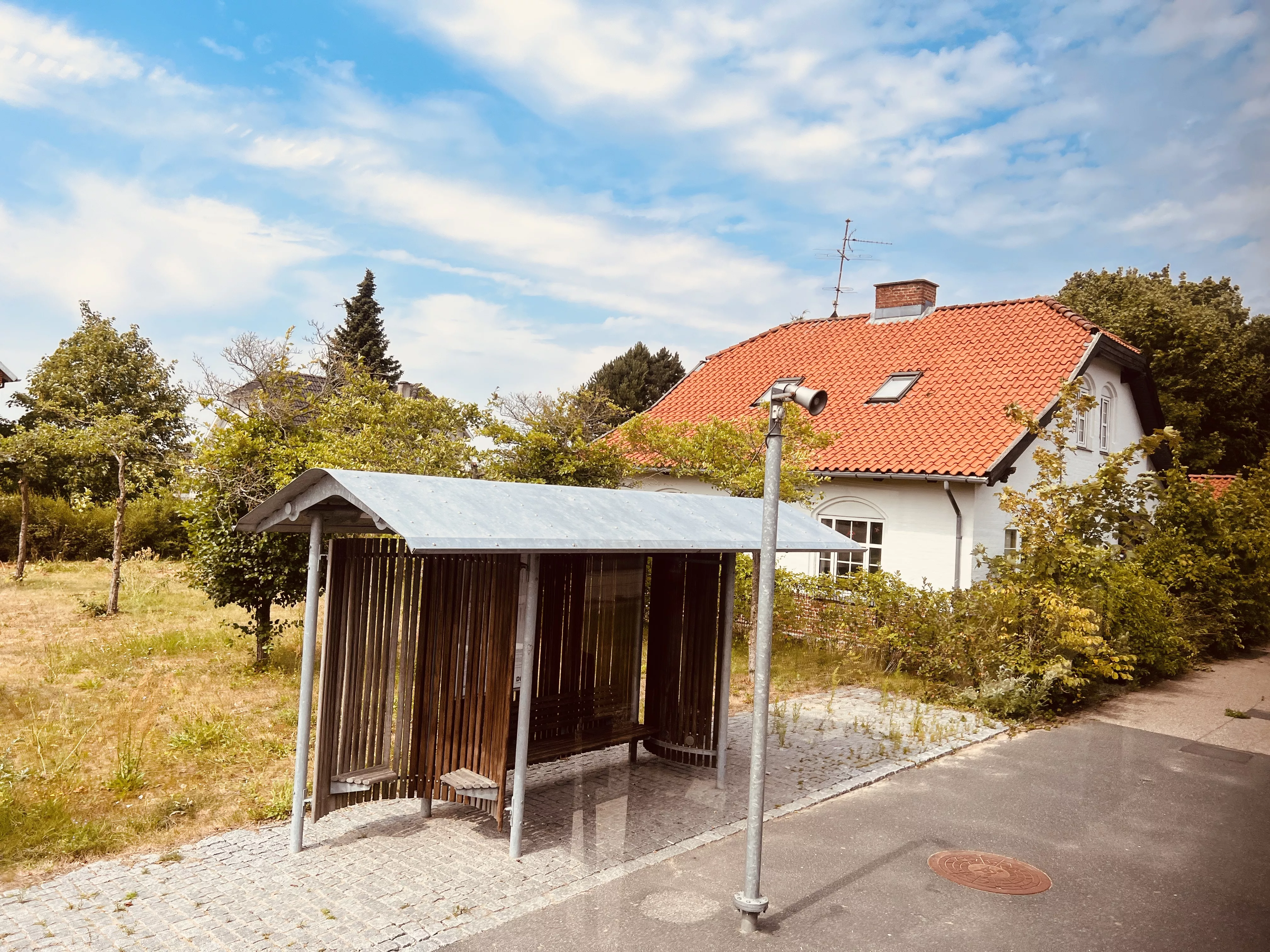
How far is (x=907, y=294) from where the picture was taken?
2111 cm

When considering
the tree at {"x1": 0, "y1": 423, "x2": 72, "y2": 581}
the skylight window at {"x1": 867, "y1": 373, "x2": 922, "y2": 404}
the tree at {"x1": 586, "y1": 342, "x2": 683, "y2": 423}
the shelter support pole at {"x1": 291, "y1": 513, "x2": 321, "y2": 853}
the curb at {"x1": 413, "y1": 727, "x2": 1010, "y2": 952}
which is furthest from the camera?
the tree at {"x1": 586, "y1": 342, "x2": 683, "y2": 423}

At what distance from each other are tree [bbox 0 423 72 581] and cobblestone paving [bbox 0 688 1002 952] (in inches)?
573

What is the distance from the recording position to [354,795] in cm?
583

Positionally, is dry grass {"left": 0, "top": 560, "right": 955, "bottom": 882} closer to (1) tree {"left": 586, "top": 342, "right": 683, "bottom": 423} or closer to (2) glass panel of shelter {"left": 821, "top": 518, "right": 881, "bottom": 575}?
(2) glass panel of shelter {"left": 821, "top": 518, "right": 881, "bottom": 575}

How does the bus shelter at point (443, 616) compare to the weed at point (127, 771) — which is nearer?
the bus shelter at point (443, 616)

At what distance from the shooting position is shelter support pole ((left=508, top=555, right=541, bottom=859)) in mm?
5707

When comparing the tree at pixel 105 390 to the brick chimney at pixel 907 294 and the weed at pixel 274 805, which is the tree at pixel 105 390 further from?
the brick chimney at pixel 907 294

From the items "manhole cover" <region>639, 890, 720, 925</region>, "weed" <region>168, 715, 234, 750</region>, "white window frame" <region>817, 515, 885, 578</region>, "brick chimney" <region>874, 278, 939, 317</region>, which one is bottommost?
"manhole cover" <region>639, 890, 720, 925</region>

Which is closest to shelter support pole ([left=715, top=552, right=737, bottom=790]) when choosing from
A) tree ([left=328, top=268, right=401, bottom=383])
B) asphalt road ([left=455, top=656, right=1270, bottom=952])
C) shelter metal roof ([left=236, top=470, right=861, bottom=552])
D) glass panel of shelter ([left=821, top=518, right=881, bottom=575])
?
shelter metal roof ([left=236, top=470, right=861, bottom=552])

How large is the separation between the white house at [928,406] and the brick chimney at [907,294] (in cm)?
3

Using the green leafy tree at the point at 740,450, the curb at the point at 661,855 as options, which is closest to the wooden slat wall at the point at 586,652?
the curb at the point at 661,855

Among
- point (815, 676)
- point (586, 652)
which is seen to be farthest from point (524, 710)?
point (815, 676)

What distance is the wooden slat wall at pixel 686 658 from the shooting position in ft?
25.5

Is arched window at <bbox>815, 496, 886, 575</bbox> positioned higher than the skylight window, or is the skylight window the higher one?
the skylight window
